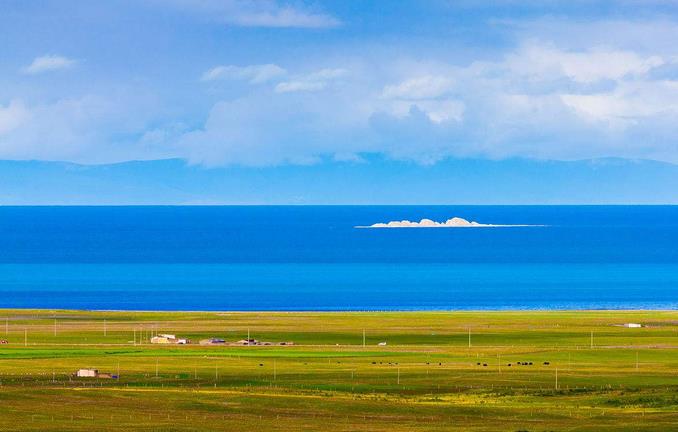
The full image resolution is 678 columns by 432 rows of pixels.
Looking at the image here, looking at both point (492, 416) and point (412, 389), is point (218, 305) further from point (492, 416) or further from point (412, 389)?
point (492, 416)

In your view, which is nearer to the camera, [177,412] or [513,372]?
[177,412]

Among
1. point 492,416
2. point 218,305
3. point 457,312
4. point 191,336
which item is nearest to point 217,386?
point 492,416

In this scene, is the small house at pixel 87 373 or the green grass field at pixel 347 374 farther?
the small house at pixel 87 373

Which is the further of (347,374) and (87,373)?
(347,374)

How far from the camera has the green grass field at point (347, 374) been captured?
8231 cm

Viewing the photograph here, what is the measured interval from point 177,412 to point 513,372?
107 feet

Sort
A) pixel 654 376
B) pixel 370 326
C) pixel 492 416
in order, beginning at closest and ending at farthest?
pixel 492 416 < pixel 654 376 < pixel 370 326

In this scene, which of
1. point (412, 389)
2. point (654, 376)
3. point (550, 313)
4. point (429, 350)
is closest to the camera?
point (412, 389)

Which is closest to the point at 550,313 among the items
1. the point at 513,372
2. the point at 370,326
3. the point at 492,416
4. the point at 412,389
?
the point at 370,326

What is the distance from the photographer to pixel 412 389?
97.2 m

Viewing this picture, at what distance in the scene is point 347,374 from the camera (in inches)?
4168

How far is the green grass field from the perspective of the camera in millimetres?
82312

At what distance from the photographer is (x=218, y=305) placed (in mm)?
192000

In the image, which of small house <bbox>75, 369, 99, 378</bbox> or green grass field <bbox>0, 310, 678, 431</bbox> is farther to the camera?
small house <bbox>75, 369, 99, 378</bbox>
